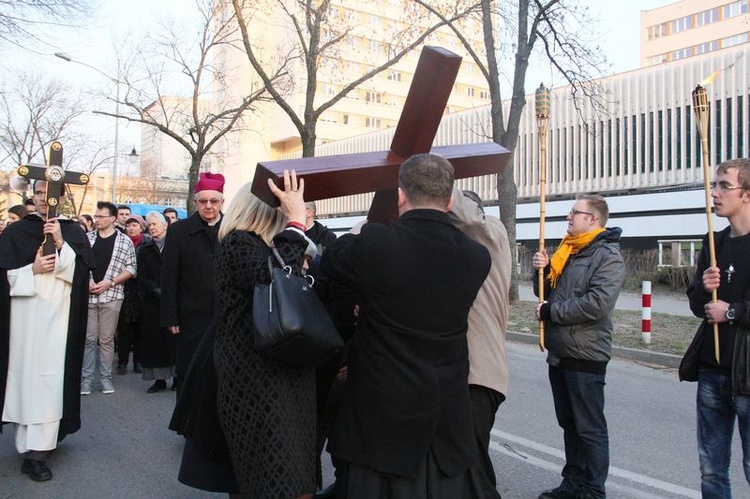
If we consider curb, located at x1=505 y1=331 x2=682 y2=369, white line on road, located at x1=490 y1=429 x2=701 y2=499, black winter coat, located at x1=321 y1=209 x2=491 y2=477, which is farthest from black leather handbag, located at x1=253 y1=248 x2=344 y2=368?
curb, located at x1=505 y1=331 x2=682 y2=369

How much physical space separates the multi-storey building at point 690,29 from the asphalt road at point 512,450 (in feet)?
222

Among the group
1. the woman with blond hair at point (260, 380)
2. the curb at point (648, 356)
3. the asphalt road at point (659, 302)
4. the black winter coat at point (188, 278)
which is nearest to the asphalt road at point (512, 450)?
the black winter coat at point (188, 278)

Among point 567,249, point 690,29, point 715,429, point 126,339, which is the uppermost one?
point 690,29

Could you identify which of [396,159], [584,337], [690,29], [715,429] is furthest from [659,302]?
[690,29]

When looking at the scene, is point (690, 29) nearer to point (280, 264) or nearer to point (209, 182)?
point (209, 182)

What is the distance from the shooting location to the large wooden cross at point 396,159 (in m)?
2.51

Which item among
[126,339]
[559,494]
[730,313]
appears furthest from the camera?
[126,339]

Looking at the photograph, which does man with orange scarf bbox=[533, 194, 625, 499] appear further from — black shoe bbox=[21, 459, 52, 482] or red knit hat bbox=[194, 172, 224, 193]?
black shoe bbox=[21, 459, 52, 482]

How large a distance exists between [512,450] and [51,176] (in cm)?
412

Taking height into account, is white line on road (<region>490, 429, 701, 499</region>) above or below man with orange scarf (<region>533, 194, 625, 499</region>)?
below

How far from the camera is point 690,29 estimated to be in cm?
7162

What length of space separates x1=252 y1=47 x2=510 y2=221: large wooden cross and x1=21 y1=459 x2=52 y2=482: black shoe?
10.6 feet

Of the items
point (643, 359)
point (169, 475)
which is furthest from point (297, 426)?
point (643, 359)

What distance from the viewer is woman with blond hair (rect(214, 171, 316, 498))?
261 cm
